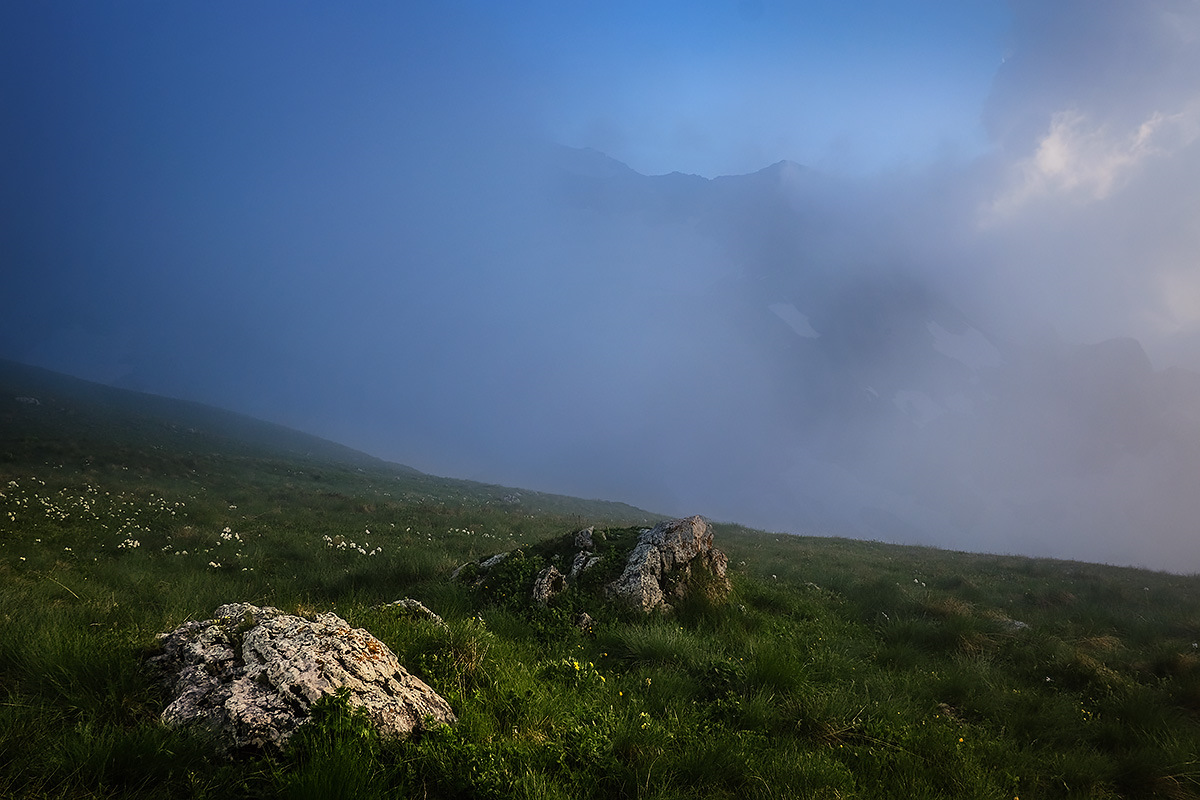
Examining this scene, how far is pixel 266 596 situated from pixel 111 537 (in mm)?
7399

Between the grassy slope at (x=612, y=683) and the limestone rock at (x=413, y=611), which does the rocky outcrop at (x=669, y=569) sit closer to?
the grassy slope at (x=612, y=683)

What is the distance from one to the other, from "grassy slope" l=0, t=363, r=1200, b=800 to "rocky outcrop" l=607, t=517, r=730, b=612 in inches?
19.0

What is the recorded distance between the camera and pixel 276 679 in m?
3.88

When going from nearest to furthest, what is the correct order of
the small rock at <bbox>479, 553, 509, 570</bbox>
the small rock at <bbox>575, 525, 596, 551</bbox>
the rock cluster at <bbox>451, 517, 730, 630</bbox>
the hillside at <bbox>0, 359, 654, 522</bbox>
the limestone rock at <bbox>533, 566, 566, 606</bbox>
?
the limestone rock at <bbox>533, 566, 566, 606</bbox>, the rock cluster at <bbox>451, 517, 730, 630</bbox>, the small rock at <bbox>479, 553, 509, 570</bbox>, the small rock at <bbox>575, 525, 596, 551</bbox>, the hillside at <bbox>0, 359, 654, 522</bbox>

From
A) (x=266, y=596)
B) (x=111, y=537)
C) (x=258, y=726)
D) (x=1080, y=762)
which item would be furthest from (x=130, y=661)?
(x=111, y=537)

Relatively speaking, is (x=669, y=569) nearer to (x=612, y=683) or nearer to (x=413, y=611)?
(x=612, y=683)

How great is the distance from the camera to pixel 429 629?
5.58m

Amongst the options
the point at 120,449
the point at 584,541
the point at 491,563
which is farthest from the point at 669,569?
the point at 120,449

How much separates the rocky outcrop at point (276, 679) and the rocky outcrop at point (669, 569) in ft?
16.0

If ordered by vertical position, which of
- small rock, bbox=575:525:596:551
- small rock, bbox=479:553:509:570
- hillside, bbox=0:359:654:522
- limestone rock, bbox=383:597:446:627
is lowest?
hillside, bbox=0:359:654:522

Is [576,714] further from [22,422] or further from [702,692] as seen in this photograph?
[22,422]

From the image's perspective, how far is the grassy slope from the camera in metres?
3.55

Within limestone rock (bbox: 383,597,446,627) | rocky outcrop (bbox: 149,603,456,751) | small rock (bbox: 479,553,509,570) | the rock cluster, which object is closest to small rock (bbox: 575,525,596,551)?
the rock cluster

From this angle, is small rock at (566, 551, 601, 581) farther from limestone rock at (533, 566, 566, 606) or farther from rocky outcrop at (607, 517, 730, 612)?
rocky outcrop at (607, 517, 730, 612)
